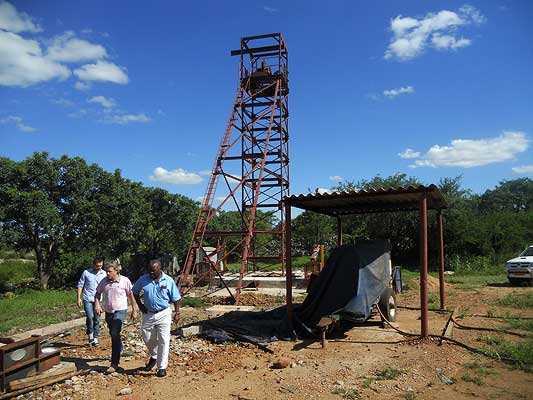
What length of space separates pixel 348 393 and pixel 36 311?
11.7m

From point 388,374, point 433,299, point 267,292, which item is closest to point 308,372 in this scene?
point 388,374

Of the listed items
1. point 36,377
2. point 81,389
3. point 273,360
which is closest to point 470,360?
point 273,360

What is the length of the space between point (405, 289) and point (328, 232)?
509 inches

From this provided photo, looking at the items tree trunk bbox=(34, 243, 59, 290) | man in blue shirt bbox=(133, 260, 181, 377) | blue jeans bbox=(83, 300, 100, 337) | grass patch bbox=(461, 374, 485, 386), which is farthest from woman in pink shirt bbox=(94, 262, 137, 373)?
tree trunk bbox=(34, 243, 59, 290)

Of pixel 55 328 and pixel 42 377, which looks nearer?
pixel 42 377

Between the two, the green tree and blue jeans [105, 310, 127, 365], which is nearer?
blue jeans [105, 310, 127, 365]

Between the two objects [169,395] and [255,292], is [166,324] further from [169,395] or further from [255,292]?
[255,292]

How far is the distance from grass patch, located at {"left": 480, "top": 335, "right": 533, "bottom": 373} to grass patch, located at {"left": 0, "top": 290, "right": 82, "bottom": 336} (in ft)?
35.0

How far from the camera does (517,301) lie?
13.4 metres

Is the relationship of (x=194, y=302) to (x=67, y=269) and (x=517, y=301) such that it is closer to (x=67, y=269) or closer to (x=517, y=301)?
(x=517, y=301)

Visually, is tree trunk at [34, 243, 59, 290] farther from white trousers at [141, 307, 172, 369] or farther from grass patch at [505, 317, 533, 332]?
grass patch at [505, 317, 533, 332]

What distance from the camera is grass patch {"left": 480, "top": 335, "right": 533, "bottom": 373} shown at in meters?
6.88

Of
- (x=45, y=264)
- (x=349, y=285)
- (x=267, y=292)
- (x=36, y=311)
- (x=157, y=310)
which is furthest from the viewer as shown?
(x=45, y=264)

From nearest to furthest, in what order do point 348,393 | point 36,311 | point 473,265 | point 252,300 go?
1. point 348,393
2. point 36,311
3. point 252,300
4. point 473,265
